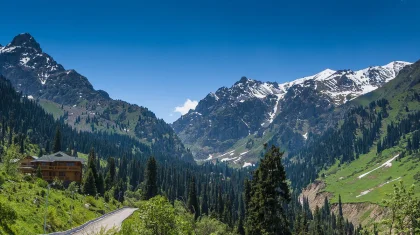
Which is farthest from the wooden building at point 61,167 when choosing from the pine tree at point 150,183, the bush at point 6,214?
the bush at point 6,214

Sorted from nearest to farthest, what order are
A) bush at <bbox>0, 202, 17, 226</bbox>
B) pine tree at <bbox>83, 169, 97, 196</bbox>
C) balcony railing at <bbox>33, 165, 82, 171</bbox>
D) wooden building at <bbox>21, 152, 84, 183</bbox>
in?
1. bush at <bbox>0, 202, 17, 226</bbox>
2. pine tree at <bbox>83, 169, 97, 196</bbox>
3. wooden building at <bbox>21, 152, 84, 183</bbox>
4. balcony railing at <bbox>33, 165, 82, 171</bbox>

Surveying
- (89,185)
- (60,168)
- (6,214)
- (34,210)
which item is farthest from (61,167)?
(6,214)

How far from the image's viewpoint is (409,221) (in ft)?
109

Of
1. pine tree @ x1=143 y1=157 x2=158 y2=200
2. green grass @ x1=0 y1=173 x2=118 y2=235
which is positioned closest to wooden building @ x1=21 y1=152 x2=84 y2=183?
pine tree @ x1=143 y1=157 x2=158 y2=200

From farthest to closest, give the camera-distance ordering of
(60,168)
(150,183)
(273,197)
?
(150,183) → (60,168) → (273,197)

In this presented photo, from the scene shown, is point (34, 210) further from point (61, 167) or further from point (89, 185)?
point (61, 167)

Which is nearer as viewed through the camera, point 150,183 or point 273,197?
point 273,197

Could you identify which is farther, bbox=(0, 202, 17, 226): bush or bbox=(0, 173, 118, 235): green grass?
bbox=(0, 173, 118, 235): green grass

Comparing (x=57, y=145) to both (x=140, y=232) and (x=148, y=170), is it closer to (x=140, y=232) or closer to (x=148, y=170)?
(x=148, y=170)

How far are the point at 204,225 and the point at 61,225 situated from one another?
186 ft

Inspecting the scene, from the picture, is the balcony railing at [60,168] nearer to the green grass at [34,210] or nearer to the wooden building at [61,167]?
the wooden building at [61,167]

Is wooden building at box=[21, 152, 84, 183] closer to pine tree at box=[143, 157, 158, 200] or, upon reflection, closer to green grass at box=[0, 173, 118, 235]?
pine tree at box=[143, 157, 158, 200]

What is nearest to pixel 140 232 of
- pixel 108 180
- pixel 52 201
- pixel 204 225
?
pixel 52 201

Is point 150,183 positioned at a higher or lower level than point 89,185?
lower
